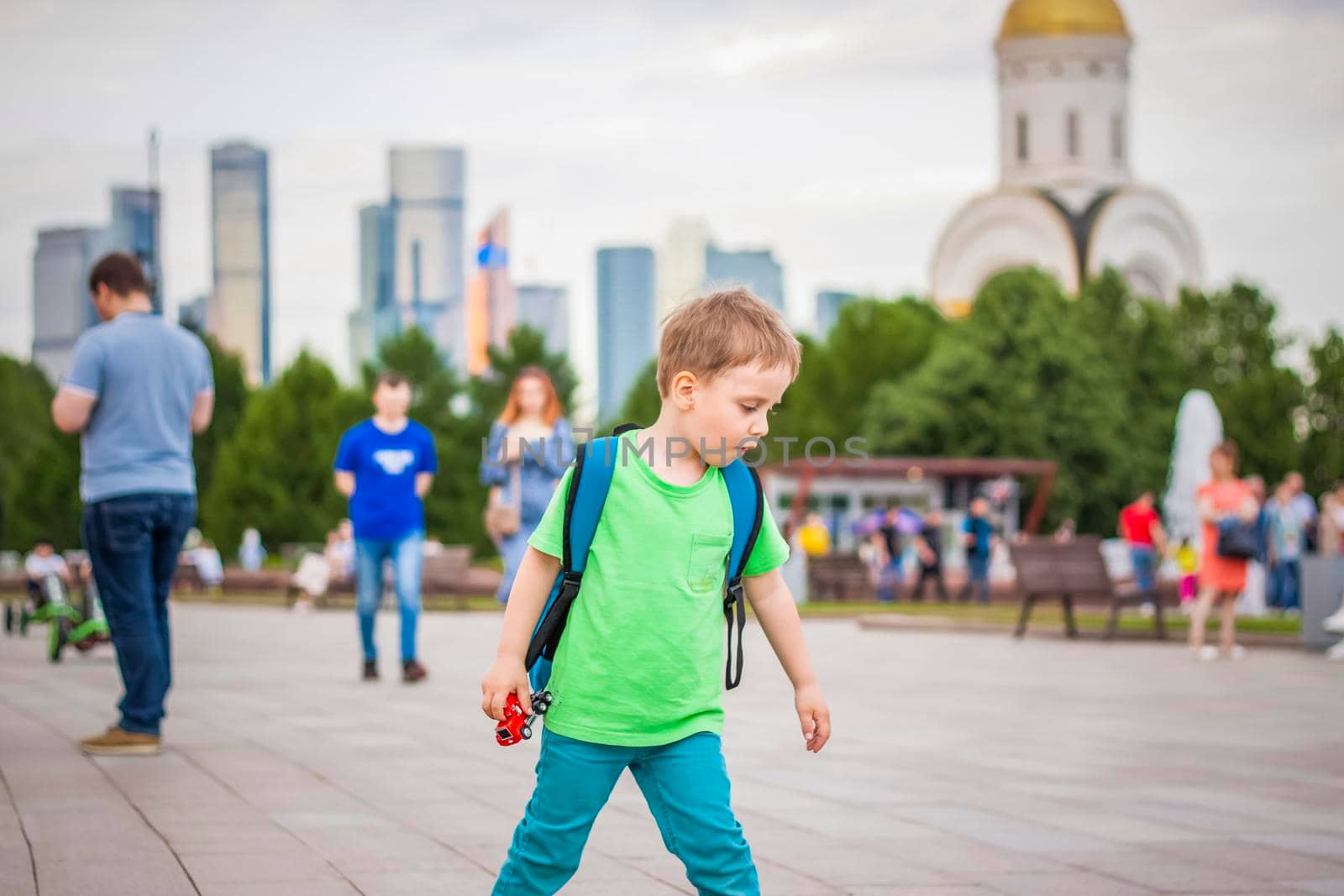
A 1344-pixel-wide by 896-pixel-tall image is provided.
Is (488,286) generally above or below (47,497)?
above

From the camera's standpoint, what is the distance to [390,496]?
1136 cm

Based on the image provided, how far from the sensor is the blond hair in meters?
3.74

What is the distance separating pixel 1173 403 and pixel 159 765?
56772 mm

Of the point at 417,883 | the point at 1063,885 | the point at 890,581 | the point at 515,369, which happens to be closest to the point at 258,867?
the point at 417,883

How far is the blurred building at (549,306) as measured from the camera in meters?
166

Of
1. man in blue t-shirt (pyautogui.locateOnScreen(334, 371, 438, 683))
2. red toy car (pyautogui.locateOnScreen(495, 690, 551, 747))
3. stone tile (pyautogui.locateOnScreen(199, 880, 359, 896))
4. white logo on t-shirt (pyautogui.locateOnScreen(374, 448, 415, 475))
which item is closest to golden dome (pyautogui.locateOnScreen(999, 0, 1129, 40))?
man in blue t-shirt (pyautogui.locateOnScreen(334, 371, 438, 683))

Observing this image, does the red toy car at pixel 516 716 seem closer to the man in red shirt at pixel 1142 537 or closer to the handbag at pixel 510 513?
the handbag at pixel 510 513

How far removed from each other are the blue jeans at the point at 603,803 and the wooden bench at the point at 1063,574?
1468cm

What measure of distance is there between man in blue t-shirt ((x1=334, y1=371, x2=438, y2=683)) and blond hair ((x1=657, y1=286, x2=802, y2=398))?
7571 mm

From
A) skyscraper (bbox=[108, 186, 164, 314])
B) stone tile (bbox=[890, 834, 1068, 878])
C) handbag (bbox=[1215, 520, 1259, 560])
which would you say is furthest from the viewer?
skyscraper (bbox=[108, 186, 164, 314])

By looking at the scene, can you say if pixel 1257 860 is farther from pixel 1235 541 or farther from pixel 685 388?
pixel 1235 541

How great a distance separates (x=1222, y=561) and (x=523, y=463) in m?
6.92

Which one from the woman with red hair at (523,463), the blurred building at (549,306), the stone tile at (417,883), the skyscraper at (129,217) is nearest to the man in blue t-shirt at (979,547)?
the woman with red hair at (523,463)

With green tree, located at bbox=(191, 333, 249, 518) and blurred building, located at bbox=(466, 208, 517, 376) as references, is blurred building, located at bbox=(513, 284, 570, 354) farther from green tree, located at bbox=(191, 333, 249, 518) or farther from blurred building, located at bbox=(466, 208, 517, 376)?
green tree, located at bbox=(191, 333, 249, 518)
